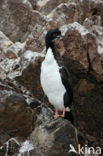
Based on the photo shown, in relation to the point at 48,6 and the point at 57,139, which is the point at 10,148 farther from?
the point at 48,6

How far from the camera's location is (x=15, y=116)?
316 inches

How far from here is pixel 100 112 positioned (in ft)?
30.0

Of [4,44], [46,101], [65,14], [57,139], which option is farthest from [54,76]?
[65,14]

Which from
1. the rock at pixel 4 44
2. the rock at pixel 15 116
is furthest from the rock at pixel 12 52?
the rock at pixel 15 116

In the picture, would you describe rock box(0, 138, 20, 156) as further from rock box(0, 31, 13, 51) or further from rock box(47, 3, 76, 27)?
rock box(47, 3, 76, 27)

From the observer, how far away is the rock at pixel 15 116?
7.85 m

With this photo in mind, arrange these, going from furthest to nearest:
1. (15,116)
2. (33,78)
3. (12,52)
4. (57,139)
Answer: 1. (12,52)
2. (33,78)
3. (15,116)
4. (57,139)

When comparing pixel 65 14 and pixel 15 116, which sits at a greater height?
pixel 65 14

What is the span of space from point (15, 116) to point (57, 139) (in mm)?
1486

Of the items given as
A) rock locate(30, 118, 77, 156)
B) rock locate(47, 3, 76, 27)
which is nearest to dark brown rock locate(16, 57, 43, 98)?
rock locate(30, 118, 77, 156)

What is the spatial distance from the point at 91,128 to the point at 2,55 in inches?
220

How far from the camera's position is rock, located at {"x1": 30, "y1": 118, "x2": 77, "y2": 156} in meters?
7.05

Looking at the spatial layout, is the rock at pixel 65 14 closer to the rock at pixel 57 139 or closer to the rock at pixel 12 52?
the rock at pixel 12 52

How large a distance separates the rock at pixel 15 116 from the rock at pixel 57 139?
1.02 meters
